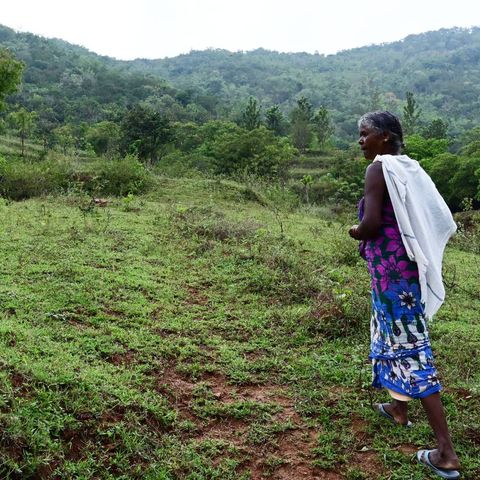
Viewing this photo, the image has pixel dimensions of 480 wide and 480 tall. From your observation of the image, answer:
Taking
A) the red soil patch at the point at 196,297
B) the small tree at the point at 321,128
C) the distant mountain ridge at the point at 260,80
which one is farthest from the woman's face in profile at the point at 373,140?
the distant mountain ridge at the point at 260,80

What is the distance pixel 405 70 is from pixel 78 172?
119379mm

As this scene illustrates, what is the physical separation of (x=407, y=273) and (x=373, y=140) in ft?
2.36

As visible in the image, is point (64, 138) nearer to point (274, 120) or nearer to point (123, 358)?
point (274, 120)

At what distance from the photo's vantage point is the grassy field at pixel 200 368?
252 cm

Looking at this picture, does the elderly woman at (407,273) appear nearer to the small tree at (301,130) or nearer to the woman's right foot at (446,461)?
the woman's right foot at (446,461)

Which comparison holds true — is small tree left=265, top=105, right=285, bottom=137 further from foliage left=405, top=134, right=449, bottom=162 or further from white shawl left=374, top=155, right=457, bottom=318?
white shawl left=374, top=155, right=457, bottom=318

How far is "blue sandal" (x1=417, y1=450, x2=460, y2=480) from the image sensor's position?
91.4 inches

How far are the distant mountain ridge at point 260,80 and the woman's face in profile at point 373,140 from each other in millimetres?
43038

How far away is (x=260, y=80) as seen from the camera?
110 meters

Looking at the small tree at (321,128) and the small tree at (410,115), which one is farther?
the small tree at (321,128)

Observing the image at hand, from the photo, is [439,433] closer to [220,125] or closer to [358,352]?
[358,352]

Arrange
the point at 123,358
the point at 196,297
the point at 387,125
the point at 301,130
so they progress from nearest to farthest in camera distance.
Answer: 1. the point at 387,125
2. the point at 123,358
3. the point at 196,297
4. the point at 301,130

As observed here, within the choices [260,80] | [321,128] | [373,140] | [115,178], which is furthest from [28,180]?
[260,80]

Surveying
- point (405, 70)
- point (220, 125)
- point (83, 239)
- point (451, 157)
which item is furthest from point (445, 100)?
point (83, 239)
